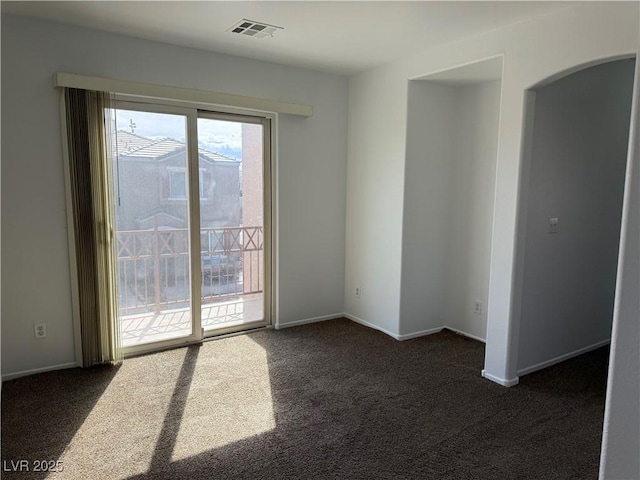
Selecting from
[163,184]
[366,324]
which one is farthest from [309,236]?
[163,184]

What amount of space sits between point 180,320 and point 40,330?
109cm

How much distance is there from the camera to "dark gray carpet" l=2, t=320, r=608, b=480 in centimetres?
230

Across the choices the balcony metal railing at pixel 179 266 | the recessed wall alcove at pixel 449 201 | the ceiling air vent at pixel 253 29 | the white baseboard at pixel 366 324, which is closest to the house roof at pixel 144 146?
the balcony metal railing at pixel 179 266

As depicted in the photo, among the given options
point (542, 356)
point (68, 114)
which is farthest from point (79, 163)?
point (542, 356)

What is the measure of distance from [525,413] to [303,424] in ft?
4.76

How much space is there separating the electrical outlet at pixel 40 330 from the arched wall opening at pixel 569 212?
3516mm

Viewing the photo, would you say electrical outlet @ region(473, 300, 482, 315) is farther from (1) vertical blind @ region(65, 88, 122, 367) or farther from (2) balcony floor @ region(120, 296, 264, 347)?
(1) vertical blind @ region(65, 88, 122, 367)

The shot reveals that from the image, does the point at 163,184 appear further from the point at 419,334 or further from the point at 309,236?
the point at 419,334

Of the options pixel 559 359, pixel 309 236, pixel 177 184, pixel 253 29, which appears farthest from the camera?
pixel 309 236

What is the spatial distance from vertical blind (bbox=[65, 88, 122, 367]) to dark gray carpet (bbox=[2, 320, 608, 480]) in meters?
0.27

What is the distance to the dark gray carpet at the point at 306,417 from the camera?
2301 mm

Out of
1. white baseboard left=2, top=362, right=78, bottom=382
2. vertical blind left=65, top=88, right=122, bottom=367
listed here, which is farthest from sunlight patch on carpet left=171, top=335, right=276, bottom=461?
white baseboard left=2, top=362, right=78, bottom=382

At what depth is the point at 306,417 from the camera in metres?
2.77

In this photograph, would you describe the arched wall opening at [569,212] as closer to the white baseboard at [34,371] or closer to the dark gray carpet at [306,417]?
the dark gray carpet at [306,417]
